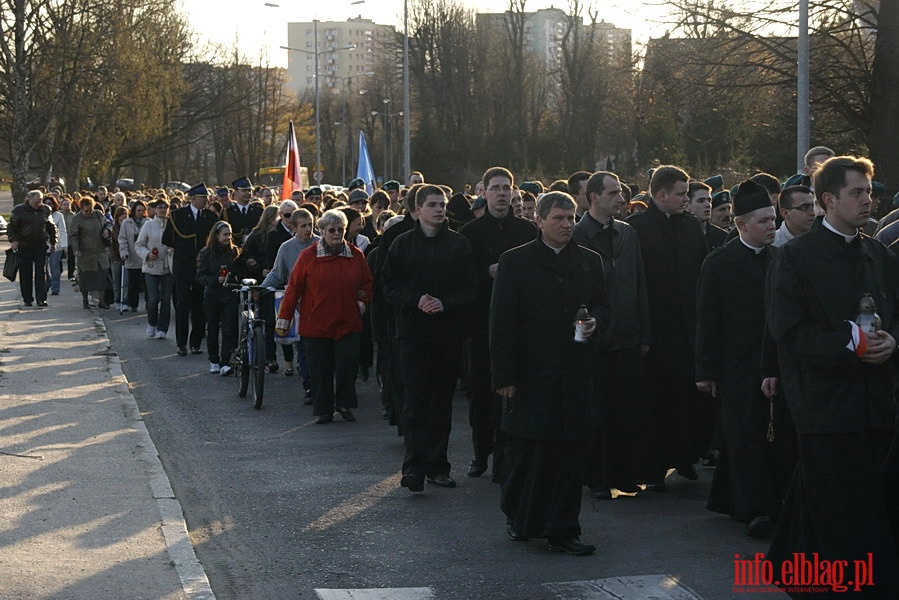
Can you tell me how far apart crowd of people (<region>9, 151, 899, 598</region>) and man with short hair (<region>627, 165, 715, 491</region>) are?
13 millimetres

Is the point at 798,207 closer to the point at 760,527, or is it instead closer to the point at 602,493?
the point at 760,527

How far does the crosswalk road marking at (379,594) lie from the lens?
6.66m

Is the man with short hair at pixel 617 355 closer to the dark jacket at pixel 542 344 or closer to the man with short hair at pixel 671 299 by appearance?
the man with short hair at pixel 671 299

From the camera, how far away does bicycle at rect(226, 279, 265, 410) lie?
42.7 feet

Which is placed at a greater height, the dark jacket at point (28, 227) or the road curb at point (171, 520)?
the dark jacket at point (28, 227)

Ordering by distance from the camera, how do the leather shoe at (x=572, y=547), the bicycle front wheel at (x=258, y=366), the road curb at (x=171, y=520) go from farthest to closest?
1. the bicycle front wheel at (x=258, y=366)
2. the leather shoe at (x=572, y=547)
3. the road curb at (x=171, y=520)

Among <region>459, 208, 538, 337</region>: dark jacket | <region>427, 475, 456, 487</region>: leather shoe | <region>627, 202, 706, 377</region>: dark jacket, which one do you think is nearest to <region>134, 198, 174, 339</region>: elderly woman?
<region>459, 208, 538, 337</region>: dark jacket

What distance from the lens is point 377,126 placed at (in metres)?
103

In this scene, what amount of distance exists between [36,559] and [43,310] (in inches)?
627

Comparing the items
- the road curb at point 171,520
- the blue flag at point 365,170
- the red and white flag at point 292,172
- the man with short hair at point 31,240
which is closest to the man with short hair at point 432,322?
the road curb at point 171,520

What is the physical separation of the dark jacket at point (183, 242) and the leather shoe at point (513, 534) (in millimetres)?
10187

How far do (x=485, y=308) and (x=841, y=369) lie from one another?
4.05 metres

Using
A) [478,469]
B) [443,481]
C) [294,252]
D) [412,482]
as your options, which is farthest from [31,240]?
[412,482]

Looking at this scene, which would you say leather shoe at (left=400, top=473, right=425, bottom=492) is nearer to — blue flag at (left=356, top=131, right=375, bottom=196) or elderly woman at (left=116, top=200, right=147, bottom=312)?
elderly woman at (left=116, top=200, right=147, bottom=312)
